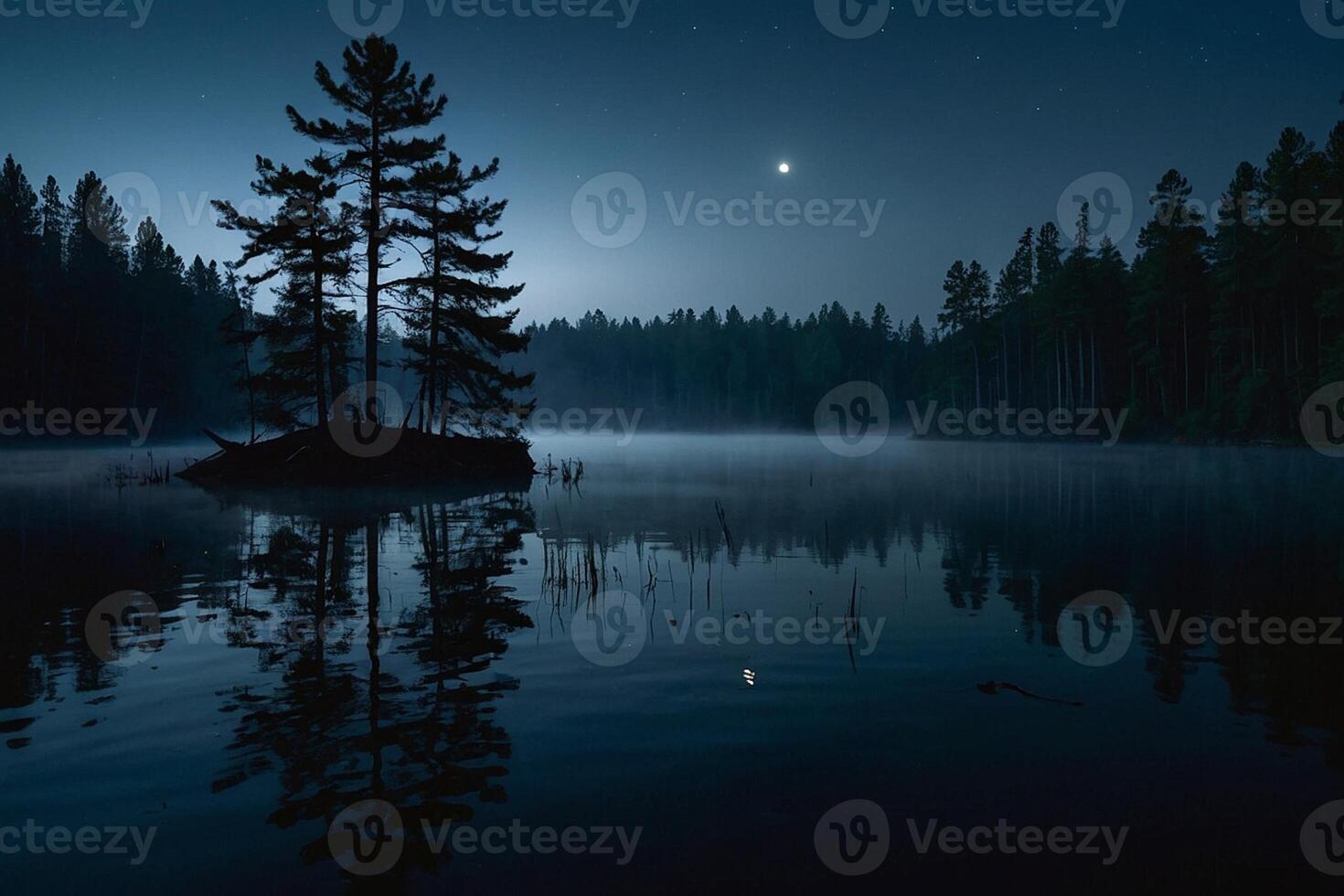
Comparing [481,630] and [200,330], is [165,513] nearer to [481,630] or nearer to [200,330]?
[481,630]

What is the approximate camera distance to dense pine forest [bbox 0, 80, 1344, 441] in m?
29.6

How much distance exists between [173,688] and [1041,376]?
95.4m

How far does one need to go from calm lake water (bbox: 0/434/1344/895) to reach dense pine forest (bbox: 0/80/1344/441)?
43.6ft

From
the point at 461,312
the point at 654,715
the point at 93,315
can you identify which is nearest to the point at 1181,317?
the point at 461,312

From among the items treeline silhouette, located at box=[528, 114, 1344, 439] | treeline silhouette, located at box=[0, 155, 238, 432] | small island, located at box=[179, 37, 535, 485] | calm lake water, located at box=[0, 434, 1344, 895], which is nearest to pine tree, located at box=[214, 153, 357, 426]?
small island, located at box=[179, 37, 535, 485]

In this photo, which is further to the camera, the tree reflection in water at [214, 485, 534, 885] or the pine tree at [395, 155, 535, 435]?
the pine tree at [395, 155, 535, 435]

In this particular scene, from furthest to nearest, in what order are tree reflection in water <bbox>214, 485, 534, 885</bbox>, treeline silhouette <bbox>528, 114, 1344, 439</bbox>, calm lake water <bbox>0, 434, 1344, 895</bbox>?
1. treeline silhouette <bbox>528, 114, 1344, 439</bbox>
2. tree reflection in water <bbox>214, 485, 534, 885</bbox>
3. calm lake water <bbox>0, 434, 1344, 895</bbox>

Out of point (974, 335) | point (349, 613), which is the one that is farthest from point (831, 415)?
point (349, 613)

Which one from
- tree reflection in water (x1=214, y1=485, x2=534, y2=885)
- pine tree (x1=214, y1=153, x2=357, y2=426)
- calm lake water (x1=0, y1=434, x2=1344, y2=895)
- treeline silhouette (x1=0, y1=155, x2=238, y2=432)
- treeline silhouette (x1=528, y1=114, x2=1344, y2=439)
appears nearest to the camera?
calm lake water (x1=0, y1=434, x2=1344, y2=895)

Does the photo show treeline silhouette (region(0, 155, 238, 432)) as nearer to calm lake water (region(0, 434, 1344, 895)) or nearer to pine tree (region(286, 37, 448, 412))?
pine tree (region(286, 37, 448, 412))

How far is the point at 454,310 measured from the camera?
33.4 meters

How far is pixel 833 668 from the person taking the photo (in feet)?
26.3

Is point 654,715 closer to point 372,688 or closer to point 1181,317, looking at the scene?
point 372,688

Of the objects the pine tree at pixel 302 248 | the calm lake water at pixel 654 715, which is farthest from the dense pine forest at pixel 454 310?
the calm lake water at pixel 654 715
